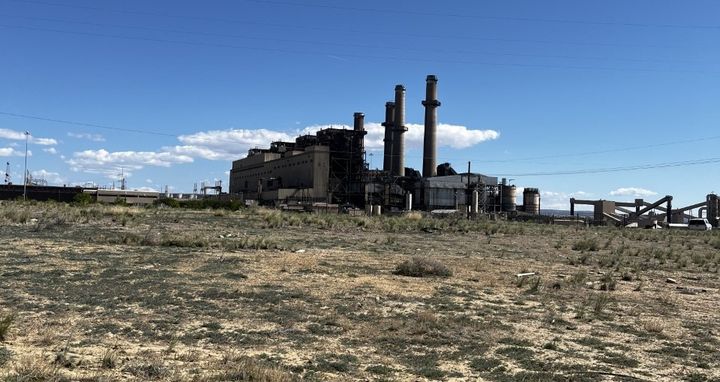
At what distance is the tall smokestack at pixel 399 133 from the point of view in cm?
10262

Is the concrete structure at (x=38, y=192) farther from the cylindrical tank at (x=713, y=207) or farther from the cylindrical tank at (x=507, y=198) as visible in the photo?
the cylindrical tank at (x=713, y=207)

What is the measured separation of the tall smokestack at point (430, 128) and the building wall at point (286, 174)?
52.1 feet

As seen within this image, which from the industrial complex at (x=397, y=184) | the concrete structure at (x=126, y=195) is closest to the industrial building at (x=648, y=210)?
the industrial complex at (x=397, y=184)

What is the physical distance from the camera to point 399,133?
103 meters

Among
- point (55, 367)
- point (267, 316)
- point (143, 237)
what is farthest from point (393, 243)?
point (55, 367)

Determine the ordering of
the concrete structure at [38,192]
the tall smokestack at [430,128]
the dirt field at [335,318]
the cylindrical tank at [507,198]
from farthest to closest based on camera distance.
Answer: the concrete structure at [38,192] → the cylindrical tank at [507,198] → the tall smokestack at [430,128] → the dirt field at [335,318]

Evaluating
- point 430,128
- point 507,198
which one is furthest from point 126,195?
point 507,198

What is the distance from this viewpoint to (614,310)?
12.5 metres

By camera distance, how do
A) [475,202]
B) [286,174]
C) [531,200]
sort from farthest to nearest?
[531,200], [286,174], [475,202]

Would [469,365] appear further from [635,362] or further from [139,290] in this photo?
[139,290]

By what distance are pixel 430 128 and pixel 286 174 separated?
93.5 feet

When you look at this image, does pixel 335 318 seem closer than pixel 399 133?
Yes

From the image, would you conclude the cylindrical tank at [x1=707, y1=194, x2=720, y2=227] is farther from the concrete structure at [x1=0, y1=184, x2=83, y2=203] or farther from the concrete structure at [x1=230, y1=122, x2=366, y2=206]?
the concrete structure at [x1=0, y1=184, x2=83, y2=203]

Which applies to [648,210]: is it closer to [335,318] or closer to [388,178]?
[388,178]
